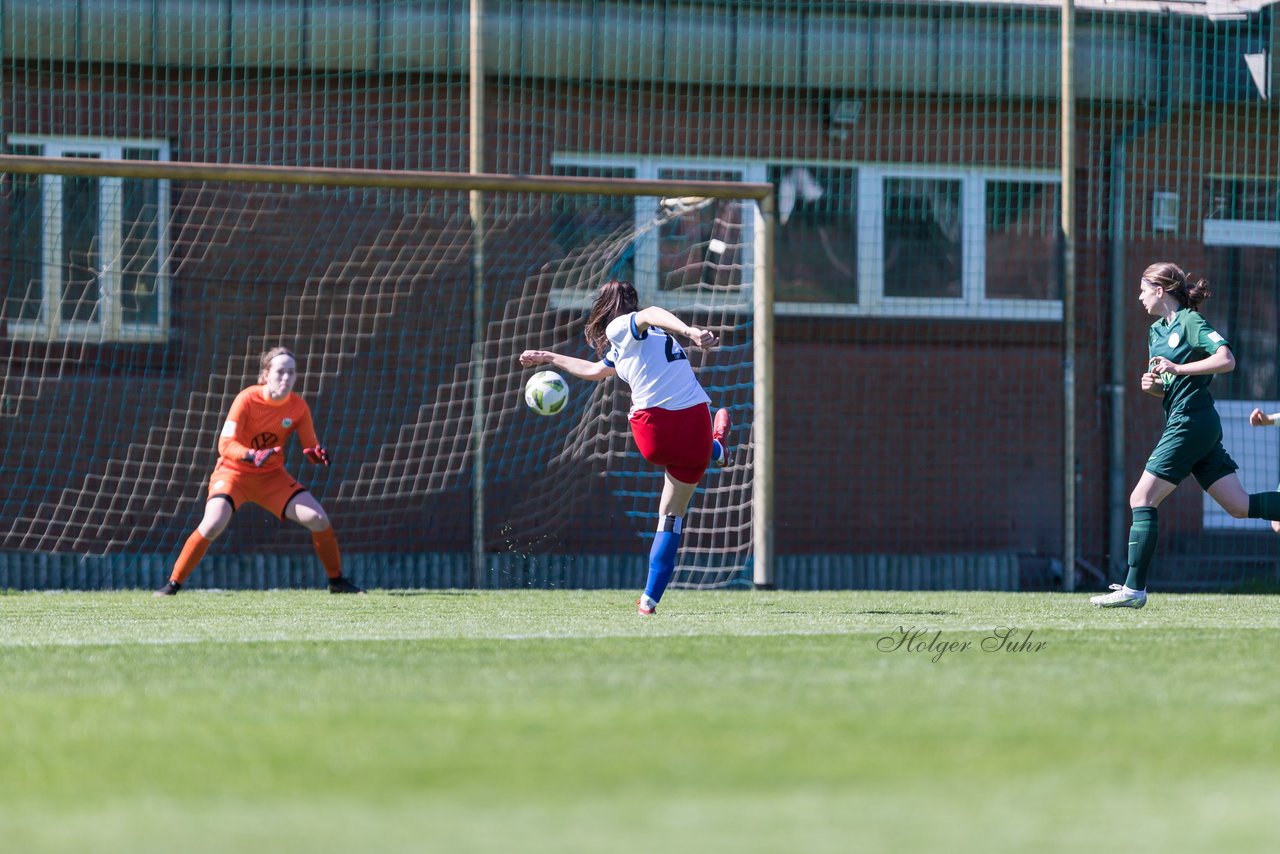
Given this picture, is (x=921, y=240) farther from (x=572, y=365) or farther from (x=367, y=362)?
(x=572, y=365)

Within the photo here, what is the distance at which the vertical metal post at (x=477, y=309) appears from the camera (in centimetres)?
1156

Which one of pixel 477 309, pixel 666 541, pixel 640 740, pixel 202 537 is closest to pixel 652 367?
pixel 666 541

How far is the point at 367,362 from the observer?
12.0 meters

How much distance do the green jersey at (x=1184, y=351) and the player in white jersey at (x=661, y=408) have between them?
93.2 inches

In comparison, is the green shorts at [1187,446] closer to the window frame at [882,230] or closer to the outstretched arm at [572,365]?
the outstretched arm at [572,365]

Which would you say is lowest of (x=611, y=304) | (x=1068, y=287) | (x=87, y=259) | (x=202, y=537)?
(x=202, y=537)

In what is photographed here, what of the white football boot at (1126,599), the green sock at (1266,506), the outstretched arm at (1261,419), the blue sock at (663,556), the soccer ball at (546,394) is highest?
the soccer ball at (546,394)

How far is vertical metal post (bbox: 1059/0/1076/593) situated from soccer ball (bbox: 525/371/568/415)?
454cm

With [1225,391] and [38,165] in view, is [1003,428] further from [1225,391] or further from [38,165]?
[38,165]

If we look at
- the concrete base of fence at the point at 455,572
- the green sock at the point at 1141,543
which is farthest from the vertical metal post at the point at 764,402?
the green sock at the point at 1141,543

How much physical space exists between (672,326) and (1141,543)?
9.26ft

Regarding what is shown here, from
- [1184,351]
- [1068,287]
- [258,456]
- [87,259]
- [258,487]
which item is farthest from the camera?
[1068,287]

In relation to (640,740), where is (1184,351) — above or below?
above

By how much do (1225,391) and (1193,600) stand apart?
13.5 ft
